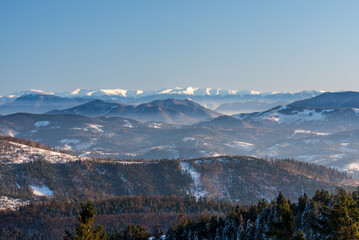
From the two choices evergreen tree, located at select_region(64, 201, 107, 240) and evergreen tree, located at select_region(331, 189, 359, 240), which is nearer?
evergreen tree, located at select_region(331, 189, 359, 240)

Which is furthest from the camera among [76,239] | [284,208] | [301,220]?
[301,220]

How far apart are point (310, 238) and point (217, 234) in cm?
5844

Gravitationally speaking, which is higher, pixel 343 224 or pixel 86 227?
pixel 343 224

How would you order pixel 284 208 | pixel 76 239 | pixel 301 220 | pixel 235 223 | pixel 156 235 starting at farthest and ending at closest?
pixel 156 235, pixel 235 223, pixel 301 220, pixel 76 239, pixel 284 208

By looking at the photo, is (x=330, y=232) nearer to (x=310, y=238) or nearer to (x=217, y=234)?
(x=310, y=238)

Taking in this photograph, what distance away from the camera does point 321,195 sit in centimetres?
15338

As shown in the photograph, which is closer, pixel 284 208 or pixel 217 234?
pixel 284 208

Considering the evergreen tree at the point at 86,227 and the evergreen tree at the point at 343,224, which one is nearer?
the evergreen tree at the point at 343,224

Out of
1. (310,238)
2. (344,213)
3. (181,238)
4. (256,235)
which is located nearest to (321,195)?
(256,235)

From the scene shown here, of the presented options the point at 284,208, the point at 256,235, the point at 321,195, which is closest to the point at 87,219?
the point at 284,208

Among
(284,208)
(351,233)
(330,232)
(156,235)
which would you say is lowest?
(156,235)

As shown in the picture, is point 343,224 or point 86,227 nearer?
point 343,224

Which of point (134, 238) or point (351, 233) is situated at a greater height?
point (351, 233)

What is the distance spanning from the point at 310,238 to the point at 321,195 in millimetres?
71557
